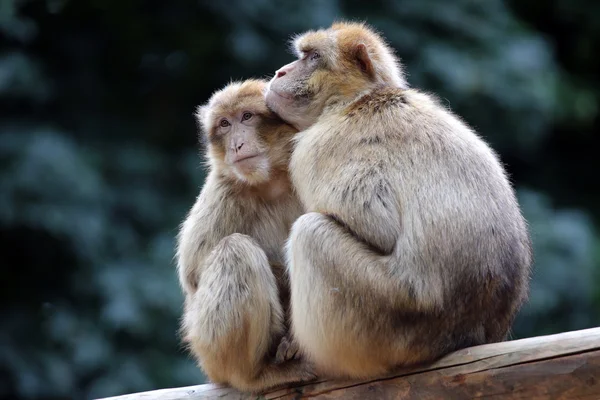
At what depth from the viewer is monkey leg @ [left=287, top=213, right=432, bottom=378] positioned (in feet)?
16.1

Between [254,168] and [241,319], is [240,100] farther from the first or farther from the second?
[241,319]

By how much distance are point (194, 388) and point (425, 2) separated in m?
7.76

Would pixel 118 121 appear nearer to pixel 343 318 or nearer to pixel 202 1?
pixel 202 1

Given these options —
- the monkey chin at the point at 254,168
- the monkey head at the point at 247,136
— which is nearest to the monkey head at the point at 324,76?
the monkey head at the point at 247,136

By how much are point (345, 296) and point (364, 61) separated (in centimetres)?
140

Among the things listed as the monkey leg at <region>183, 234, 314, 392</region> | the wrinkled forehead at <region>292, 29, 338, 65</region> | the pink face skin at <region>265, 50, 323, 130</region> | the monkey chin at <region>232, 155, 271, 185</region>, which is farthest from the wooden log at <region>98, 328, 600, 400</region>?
the wrinkled forehead at <region>292, 29, 338, 65</region>

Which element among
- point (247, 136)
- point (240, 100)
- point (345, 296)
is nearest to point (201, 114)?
point (240, 100)

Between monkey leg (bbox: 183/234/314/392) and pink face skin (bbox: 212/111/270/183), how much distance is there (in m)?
0.41

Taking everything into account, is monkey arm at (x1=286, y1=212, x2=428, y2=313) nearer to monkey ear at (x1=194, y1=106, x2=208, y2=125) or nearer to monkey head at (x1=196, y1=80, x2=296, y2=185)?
monkey head at (x1=196, y1=80, x2=296, y2=185)

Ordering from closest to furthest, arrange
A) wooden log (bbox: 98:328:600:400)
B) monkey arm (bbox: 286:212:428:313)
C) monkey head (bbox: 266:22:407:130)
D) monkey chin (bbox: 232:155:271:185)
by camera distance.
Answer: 1. wooden log (bbox: 98:328:600:400)
2. monkey arm (bbox: 286:212:428:313)
3. monkey head (bbox: 266:22:407:130)
4. monkey chin (bbox: 232:155:271:185)

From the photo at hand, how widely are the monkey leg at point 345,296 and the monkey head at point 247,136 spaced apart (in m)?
0.75

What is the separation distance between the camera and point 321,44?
5.64 metres

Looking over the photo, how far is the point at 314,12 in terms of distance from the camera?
1135 centimetres

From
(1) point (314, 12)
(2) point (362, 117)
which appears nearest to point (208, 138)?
(2) point (362, 117)
